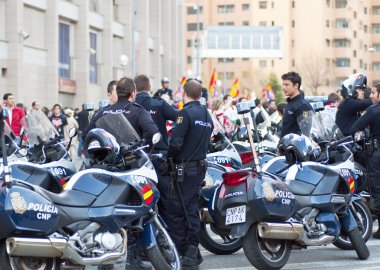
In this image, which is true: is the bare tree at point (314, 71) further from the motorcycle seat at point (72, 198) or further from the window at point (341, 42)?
the motorcycle seat at point (72, 198)

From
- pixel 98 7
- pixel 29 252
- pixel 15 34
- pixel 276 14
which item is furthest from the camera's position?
pixel 276 14

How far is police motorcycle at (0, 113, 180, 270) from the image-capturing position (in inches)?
322

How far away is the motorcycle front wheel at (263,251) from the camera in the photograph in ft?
32.8

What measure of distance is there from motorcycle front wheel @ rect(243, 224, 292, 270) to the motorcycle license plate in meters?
0.14

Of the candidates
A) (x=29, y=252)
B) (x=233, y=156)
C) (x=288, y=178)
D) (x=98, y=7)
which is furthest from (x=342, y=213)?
(x=98, y=7)

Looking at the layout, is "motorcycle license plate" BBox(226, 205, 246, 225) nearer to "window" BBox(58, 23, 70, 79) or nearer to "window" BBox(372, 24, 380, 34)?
"window" BBox(58, 23, 70, 79)

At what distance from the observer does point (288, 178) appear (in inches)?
432

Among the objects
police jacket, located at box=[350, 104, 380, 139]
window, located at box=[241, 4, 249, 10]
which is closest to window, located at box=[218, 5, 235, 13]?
window, located at box=[241, 4, 249, 10]

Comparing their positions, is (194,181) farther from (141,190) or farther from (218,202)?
(141,190)

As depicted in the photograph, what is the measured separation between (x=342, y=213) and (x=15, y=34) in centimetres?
3038

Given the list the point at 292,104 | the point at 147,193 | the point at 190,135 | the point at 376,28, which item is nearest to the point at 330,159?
the point at 292,104

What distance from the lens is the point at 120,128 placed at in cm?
966

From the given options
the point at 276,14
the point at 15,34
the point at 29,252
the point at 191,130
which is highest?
the point at 276,14

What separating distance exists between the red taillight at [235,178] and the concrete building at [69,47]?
99.8 ft
